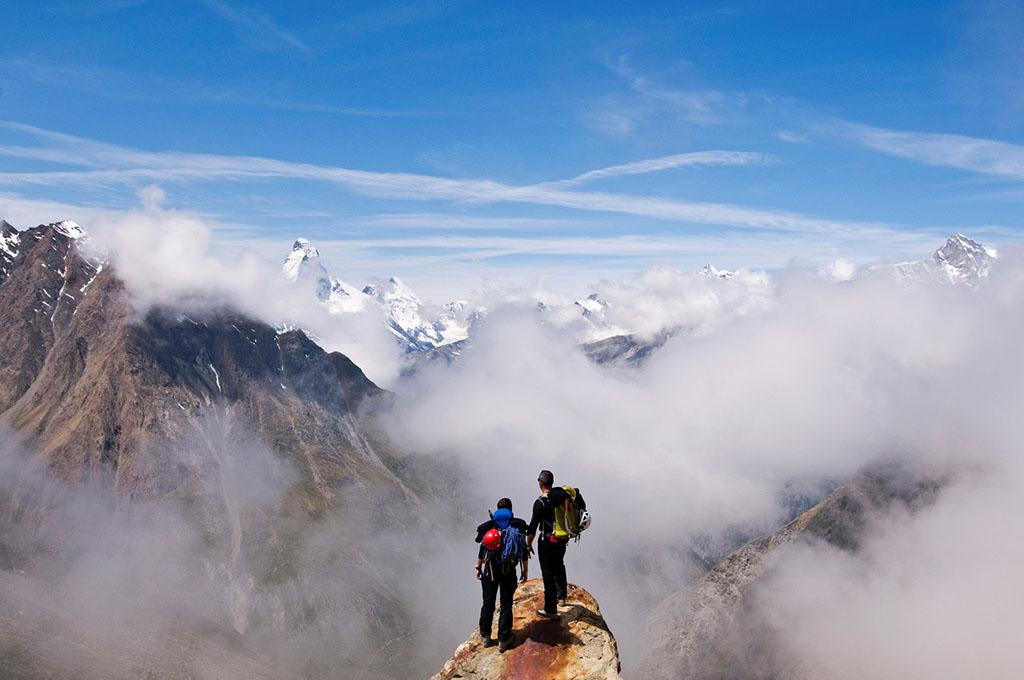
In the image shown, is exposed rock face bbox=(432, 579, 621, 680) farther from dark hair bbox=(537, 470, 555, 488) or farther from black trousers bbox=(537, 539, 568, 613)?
dark hair bbox=(537, 470, 555, 488)

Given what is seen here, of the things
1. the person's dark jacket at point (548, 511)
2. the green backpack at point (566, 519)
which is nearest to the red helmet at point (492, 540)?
the person's dark jacket at point (548, 511)

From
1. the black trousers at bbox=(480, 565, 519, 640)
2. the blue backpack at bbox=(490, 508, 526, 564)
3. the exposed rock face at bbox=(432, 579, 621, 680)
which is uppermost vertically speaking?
the blue backpack at bbox=(490, 508, 526, 564)

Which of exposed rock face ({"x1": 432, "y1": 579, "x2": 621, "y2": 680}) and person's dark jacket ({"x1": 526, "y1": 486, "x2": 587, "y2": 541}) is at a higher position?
person's dark jacket ({"x1": 526, "y1": 486, "x2": 587, "y2": 541})

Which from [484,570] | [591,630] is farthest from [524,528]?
[591,630]

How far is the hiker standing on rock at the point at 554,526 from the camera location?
104 feet

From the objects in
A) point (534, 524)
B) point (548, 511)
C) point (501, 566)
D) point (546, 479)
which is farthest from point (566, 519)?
point (501, 566)

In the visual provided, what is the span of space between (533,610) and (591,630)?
332cm

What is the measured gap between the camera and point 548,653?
96.5 feet

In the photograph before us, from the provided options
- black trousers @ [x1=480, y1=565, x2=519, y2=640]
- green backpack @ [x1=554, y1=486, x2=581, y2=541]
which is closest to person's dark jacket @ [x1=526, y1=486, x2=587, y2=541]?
green backpack @ [x1=554, y1=486, x2=581, y2=541]

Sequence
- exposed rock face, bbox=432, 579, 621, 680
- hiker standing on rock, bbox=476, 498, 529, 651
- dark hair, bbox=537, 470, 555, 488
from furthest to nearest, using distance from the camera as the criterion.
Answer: dark hair, bbox=537, 470, 555, 488
hiker standing on rock, bbox=476, 498, 529, 651
exposed rock face, bbox=432, 579, 621, 680

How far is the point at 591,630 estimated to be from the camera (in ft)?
101

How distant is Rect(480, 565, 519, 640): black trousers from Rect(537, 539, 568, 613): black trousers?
1.49 m

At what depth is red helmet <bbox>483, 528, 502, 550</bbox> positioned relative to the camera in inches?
1219

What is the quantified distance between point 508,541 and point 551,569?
2.45 m
